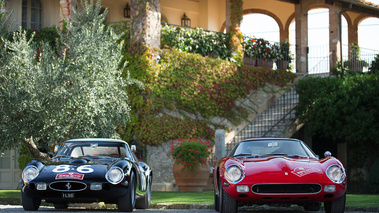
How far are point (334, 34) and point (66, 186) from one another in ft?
60.1

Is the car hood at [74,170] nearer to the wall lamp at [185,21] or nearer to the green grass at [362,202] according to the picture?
the green grass at [362,202]

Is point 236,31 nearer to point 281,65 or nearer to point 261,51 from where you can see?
point 261,51

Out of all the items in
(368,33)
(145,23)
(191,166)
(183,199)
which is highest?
(368,33)

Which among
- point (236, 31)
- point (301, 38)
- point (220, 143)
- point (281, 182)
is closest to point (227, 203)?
point (281, 182)

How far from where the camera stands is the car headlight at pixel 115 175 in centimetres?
945

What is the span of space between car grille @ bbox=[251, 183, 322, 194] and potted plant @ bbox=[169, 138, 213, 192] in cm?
901

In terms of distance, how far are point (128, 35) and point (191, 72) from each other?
101 inches

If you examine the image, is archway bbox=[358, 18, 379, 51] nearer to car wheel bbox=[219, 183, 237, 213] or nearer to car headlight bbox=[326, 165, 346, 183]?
car headlight bbox=[326, 165, 346, 183]

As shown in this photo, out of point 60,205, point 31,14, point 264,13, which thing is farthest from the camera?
point 264,13

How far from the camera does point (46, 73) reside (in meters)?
15.2

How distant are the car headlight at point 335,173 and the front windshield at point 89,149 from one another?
3.86m

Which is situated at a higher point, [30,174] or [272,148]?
[272,148]

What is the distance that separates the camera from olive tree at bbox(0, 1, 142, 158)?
1479 centimetres

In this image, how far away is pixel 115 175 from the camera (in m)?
9.51
